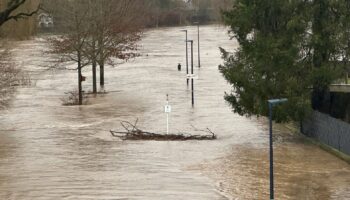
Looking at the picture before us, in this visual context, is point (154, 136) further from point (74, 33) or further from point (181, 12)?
point (181, 12)

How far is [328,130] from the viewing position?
29.3 metres

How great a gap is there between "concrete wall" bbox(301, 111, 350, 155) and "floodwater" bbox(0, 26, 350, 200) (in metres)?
0.70

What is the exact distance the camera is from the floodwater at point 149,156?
21.9 metres

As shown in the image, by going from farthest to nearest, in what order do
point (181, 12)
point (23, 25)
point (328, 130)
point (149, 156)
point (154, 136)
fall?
point (181, 12) < point (23, 25) < point (154, 136) < point (328, 130) < point (149, 156)

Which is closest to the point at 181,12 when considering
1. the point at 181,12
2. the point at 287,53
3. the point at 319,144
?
the point at 181,12

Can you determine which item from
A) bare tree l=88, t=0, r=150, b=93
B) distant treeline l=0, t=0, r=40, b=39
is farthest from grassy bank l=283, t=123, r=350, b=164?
distant treeline l=0, t=0, r=40, b=39

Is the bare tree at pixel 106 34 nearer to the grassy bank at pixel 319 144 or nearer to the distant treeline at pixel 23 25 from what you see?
the distant treeline at pixel 23 25

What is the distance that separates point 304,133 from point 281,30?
5.47 meters

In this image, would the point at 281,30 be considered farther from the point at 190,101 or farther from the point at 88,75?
the point at 88,75

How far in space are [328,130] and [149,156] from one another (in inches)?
325

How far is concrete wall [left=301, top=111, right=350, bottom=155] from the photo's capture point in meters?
27.4

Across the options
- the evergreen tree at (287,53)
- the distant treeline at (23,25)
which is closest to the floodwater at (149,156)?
the evergreen tree at (287,53)

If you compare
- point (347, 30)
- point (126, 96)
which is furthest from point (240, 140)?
point (126, 96)

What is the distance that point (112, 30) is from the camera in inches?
2197
